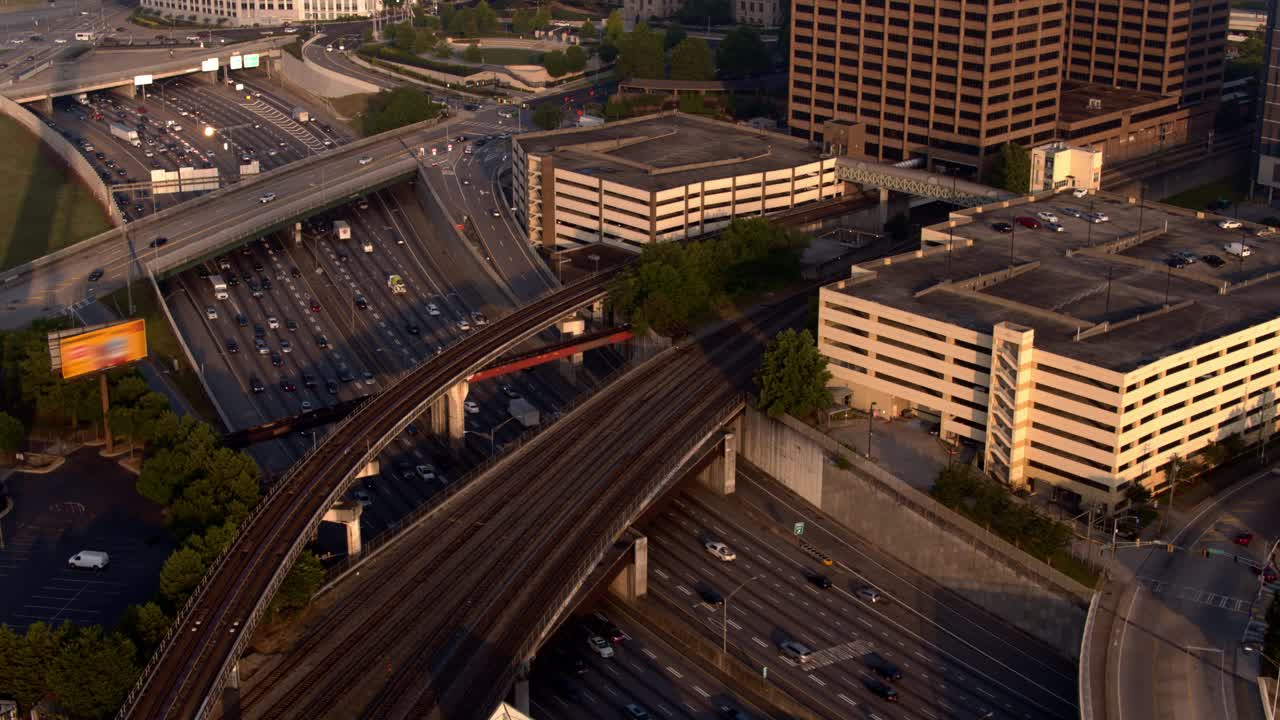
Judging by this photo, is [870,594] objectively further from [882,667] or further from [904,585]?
[882,667]

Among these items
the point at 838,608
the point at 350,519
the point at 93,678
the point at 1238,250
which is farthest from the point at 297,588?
the point at 1238,250

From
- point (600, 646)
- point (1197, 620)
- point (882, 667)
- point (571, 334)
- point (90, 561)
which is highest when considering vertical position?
point (571, 334)

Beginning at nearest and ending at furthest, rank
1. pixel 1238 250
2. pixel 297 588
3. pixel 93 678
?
1. pixel 93 678
2. pixel 297 588
3. pixel 1238 250

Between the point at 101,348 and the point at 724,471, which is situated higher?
the point at 101,348

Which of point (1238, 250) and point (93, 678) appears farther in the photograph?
point (1238, 250)

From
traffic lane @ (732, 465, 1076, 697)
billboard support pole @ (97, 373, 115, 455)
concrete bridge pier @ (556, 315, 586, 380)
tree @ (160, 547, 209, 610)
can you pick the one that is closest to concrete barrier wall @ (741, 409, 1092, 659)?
traffic lane @ (732, 465, 1076, 697)

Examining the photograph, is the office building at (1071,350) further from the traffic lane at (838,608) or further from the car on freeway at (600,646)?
the car on freeway at (600,646)
